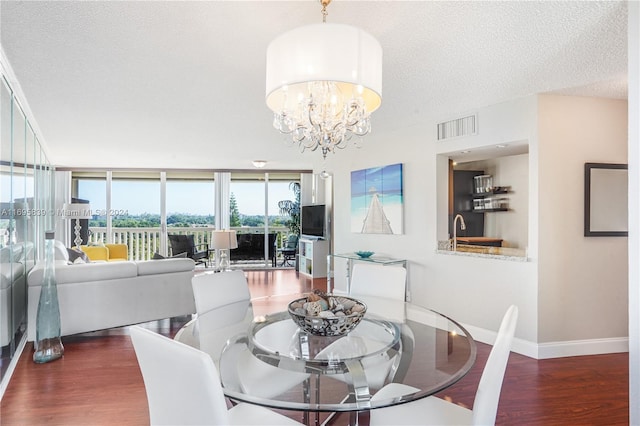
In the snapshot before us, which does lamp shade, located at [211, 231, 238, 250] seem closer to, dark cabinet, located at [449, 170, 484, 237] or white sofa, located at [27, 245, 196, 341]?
white sofa, located at [27, 245, 196, 341]

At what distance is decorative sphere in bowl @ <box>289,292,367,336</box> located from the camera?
1.71m

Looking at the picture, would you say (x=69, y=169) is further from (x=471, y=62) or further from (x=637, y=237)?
(x=637, y=237)

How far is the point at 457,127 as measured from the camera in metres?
3.80

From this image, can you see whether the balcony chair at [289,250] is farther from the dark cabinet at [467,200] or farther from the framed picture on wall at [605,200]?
the framed picture on wall at [605,200]

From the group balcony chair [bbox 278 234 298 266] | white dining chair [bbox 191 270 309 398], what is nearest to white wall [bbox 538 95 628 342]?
white dining chair [bbox 191 270 309 398]

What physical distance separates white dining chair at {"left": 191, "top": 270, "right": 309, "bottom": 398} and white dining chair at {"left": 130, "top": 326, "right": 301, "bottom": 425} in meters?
0.26

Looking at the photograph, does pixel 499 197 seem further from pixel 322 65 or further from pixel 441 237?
pixel 322 65

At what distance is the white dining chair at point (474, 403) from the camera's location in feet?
4.08

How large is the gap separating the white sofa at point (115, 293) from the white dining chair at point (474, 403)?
3.25 metres

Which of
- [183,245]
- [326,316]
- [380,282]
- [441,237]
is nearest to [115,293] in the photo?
[380,282]

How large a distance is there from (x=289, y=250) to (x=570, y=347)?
591 cm

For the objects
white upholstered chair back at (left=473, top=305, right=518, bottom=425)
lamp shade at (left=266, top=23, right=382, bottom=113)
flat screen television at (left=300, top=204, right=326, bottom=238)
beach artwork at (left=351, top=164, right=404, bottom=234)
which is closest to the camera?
white upholstered chair back at (left=473, top=305, right=518, bottom=425)

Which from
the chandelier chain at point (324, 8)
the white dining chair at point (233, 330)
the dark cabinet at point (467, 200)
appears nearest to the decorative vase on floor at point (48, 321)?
the white dining chair at point (233, 330)

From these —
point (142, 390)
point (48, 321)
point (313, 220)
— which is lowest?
point (142, 390)
